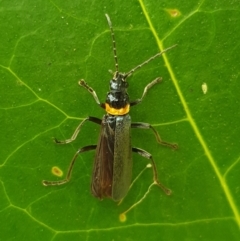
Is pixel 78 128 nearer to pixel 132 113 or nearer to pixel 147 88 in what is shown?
pixel 132 113

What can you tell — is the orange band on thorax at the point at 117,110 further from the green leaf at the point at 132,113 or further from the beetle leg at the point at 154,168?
the beetle leg at the point at 154,168

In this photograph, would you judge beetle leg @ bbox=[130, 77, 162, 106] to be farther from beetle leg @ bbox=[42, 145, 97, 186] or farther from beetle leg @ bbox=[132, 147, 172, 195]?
beetle leg @ bbox=[42, 145, 97, 186]

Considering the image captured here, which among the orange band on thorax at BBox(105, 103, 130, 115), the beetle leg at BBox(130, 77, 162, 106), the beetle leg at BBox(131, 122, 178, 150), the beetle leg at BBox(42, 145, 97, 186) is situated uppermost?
the beetle leg at BBox(130, 77, 162, 106)

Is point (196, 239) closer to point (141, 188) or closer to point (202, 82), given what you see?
point (141, 188)

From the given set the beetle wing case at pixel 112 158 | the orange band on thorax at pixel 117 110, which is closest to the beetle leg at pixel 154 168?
the beetle wing case at pixel 112 158

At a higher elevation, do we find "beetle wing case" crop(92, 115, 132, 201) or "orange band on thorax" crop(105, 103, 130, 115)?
"orange band on thorax" crop(105, 103, 130, 115)

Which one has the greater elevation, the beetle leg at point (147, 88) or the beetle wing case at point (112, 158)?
the beetle leg at point (147, 88)

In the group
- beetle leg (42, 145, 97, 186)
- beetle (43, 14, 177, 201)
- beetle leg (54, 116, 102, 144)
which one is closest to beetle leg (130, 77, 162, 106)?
beetle (43, 14, 177, 201)

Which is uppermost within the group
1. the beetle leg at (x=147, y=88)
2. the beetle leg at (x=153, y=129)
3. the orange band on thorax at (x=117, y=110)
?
the beetle leg at (x=147, y=88)
